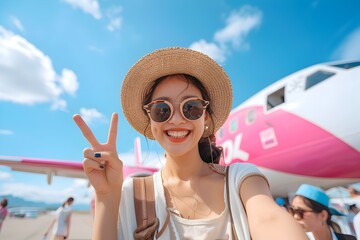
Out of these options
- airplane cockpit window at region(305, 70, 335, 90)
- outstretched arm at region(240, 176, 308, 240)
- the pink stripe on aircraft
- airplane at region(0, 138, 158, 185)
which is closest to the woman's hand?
outstretched arm at region(240, 176, 308, 240)

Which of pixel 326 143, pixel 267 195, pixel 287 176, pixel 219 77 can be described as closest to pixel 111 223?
pixel 267 195

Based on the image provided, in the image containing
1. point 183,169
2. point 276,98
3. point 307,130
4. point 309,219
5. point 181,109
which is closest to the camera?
point 181,109

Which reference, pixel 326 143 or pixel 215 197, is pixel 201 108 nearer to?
pixel 215 197

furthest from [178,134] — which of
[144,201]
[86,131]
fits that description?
[86,131]

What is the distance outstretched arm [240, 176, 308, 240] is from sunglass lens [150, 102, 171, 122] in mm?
552

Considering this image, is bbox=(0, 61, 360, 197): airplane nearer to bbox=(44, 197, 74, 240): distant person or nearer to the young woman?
the young woman

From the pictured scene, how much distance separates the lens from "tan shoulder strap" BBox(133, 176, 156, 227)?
118 cm

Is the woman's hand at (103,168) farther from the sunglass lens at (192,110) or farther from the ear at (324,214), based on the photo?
the ear at (324,214)

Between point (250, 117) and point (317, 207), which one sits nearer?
point (317, 207)

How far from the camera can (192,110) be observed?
132 cm

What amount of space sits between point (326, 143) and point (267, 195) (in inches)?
121

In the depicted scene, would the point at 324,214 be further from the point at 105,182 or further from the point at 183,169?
the point at 105,182

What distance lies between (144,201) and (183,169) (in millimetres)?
306

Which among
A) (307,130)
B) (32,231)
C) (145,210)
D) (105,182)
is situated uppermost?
(32,231)
